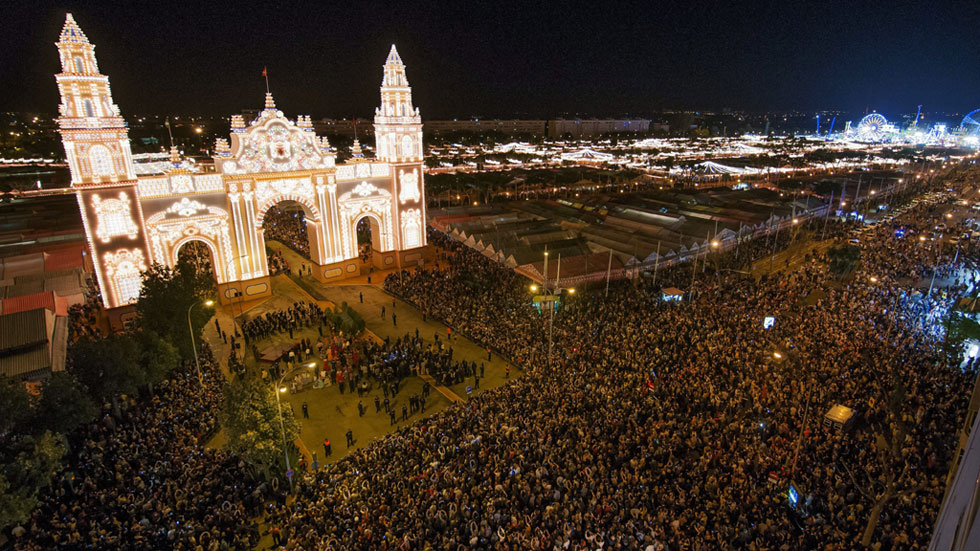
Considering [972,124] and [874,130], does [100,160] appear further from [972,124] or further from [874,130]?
[972,124]

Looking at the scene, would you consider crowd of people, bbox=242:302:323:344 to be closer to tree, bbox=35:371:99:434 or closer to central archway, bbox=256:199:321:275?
central archway, bbox=256:199:321:275

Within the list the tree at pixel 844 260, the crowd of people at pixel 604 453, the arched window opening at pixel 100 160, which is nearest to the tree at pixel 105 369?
the crowd of people at pixel 604 453

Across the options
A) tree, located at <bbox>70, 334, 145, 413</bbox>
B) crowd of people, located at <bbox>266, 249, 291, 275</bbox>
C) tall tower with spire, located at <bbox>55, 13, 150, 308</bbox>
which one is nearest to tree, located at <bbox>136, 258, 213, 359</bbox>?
tree, located at <bbox>70, 334, 145, 413</bbox>

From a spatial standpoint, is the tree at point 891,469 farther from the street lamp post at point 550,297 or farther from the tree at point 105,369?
the tree at point 105,369

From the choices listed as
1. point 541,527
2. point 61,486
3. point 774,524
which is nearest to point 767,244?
point 774,524

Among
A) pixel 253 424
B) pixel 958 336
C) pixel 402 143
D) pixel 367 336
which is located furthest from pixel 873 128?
pixel 253 424

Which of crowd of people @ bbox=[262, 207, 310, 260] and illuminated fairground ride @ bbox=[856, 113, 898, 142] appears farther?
illuminated fairground ride @ bbox=[856, 113, 898, 142]
